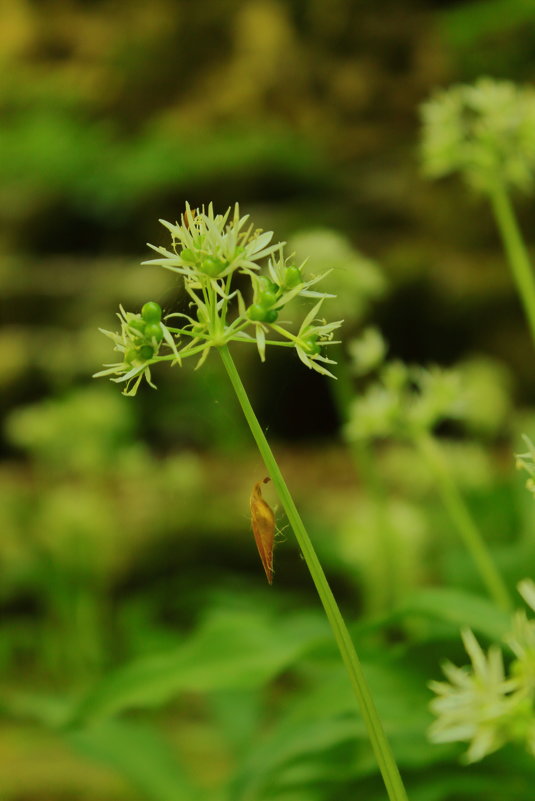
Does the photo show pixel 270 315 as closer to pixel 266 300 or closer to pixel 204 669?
pixel 266 300

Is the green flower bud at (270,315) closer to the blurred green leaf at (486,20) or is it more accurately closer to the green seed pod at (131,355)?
the green seed pod at (131,355)

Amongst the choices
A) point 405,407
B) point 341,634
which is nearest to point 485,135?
point 405,407

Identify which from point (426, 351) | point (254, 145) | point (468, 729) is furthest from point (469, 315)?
point (468, 729)

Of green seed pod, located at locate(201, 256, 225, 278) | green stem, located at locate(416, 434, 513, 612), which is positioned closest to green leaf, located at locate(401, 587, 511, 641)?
green stem, located at locate(416, 434, 513, 612)

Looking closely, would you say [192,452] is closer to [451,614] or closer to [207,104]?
[207,104]

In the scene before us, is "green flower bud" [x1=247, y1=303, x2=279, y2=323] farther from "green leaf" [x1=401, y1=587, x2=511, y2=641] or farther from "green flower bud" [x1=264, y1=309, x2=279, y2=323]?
"green leaf" [x1=401, y1=587, x2=511, y2=641]

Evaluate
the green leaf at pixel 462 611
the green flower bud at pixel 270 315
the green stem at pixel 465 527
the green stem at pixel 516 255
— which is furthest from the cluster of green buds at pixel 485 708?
the green stem at pixel 516 255
